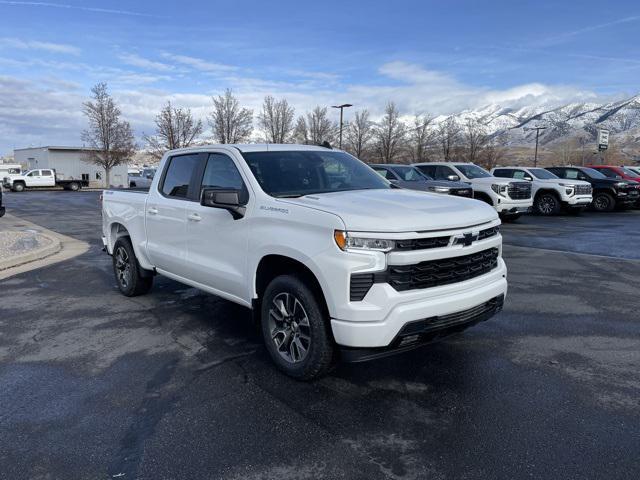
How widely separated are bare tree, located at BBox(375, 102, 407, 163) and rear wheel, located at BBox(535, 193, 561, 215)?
123 ft

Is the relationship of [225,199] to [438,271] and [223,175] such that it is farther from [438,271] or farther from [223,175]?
[438,271]

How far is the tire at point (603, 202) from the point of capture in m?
21.0

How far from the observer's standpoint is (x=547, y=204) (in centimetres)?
1911

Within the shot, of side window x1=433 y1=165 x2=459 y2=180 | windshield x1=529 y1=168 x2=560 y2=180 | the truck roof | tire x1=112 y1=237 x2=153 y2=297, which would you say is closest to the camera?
the truck roof

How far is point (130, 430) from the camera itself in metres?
3.37

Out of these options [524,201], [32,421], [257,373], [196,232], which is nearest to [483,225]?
[257,373]

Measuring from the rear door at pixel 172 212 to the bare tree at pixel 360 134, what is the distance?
2057 inches

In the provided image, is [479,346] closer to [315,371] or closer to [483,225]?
[483,225]

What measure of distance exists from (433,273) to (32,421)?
2.99 meters

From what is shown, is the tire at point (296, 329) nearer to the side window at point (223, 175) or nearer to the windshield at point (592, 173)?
the side window at point (223, 175)

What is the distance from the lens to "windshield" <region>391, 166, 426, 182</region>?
51.2ft

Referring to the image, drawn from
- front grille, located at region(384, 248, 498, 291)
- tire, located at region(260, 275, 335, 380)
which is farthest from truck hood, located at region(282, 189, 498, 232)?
tire, located at region(260, 275, 335, 380)

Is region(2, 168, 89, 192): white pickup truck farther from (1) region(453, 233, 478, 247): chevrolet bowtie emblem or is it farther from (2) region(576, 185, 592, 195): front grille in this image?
(1) region(453, 233, 478, 247): chevrolet bowtie emblem

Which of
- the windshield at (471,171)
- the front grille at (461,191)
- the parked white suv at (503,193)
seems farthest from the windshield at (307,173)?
the windshield at (471,171)
